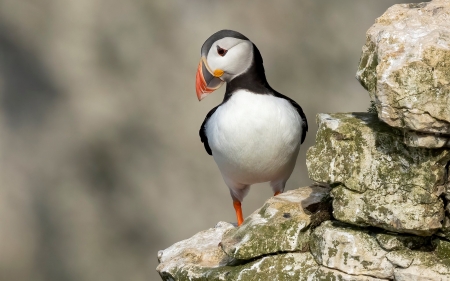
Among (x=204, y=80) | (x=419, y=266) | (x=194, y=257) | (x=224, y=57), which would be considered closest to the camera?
(x=419, y=266)

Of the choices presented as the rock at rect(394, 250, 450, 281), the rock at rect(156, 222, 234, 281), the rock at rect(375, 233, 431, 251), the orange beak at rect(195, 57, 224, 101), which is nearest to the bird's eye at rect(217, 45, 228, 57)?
the orange beak at rect(195, 57, 224, 101)

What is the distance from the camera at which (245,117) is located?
4113 millimetres

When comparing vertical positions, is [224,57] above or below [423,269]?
above

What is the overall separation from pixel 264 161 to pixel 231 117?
357 mm

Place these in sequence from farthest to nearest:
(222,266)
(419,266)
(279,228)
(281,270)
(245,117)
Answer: (245,117) → (222,266) → (279,228) → (281,270) → (419,266)

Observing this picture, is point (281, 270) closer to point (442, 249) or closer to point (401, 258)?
point (401, 258)

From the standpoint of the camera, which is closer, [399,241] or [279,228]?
[399,241]

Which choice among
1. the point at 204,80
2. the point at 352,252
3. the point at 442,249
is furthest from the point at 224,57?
the point at 442,249

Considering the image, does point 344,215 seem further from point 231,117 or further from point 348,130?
point 231,117

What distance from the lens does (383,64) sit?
2.80 m

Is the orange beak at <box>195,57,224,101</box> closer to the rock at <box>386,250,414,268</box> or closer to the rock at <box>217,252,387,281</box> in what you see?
the rock at <box>217,252,387,281</box>

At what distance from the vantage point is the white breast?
4.12 m

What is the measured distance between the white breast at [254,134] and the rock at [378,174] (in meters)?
0.90

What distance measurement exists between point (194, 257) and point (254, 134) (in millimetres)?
808
